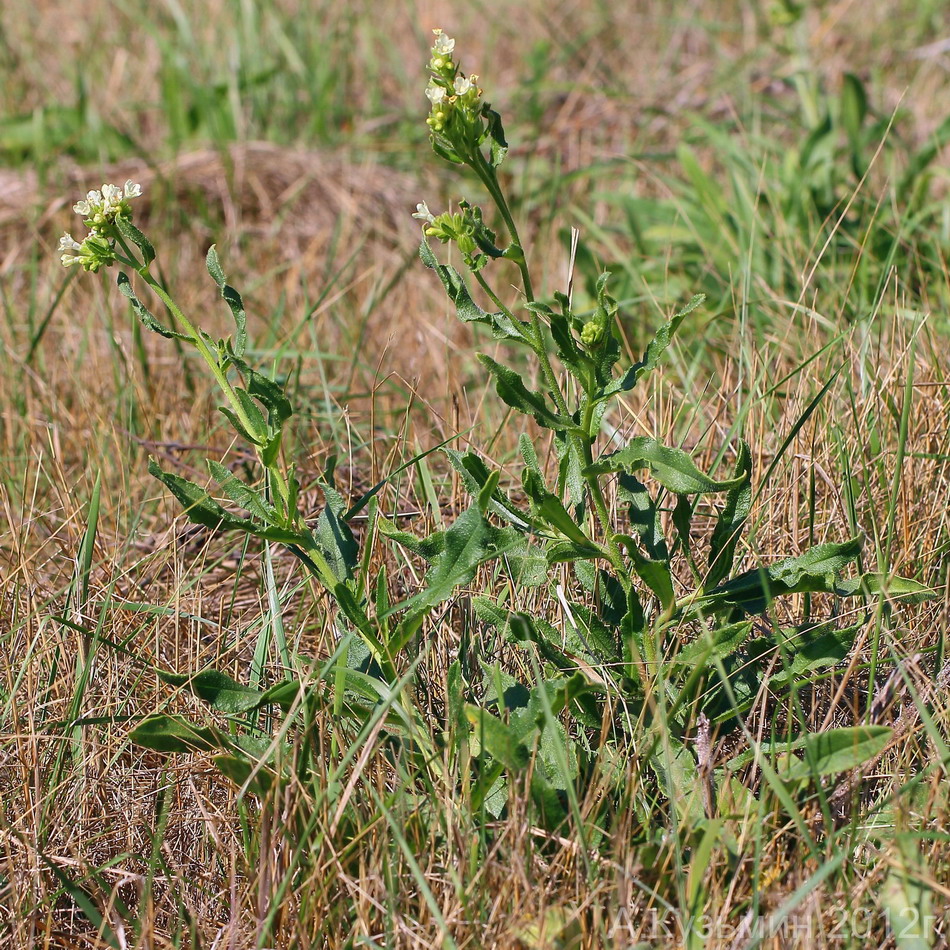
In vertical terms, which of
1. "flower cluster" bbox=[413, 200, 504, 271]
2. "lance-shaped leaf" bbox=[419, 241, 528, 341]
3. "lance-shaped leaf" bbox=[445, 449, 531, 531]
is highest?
"flower cluster" bbox=[413, 200, 504, 271]

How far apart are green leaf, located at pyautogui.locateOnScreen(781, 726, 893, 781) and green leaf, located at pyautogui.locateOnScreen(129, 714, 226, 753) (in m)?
0.78

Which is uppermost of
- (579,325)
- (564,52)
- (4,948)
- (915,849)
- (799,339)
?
(564,52)

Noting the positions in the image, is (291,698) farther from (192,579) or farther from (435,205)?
(435,205)

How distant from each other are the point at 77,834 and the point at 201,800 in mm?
179

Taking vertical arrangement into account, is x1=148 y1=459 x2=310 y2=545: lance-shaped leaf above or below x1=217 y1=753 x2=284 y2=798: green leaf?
above

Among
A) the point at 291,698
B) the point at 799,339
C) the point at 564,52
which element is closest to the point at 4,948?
the point at 291,698

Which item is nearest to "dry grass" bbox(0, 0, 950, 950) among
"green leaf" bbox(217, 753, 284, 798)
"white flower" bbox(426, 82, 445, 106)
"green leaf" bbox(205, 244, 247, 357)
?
"green leaf" bbox(217, 753, 284, 798)

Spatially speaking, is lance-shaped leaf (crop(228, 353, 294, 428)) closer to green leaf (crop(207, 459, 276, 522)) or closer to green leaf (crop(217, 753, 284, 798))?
green leaf (crop(207, 459, 276, 522))

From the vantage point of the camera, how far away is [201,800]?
1504 millimetres

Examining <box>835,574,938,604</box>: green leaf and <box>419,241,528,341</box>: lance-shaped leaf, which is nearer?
<box>419,241,528,341</box>: lance-shaped leaf

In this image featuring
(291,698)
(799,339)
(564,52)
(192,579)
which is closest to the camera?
(291,698)

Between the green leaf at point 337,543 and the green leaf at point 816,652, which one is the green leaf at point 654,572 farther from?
the green leaf at point 337,543

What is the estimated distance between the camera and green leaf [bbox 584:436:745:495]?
1.32 m

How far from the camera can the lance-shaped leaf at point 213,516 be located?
135cm
